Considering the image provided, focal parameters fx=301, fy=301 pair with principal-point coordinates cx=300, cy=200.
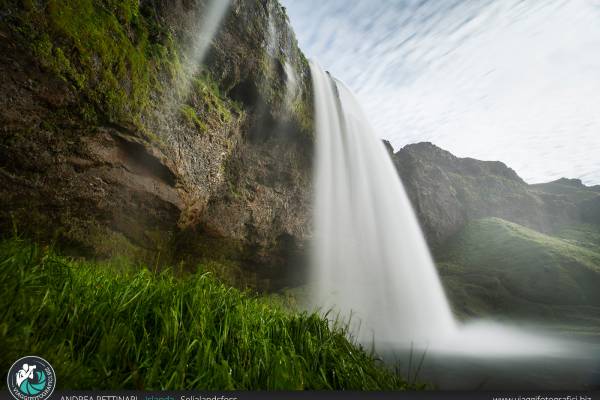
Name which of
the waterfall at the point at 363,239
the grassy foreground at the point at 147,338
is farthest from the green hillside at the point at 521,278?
the grassy foreground at the point at 147,338

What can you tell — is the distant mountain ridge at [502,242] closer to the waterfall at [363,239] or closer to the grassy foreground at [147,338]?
the waterfall at [363,239]

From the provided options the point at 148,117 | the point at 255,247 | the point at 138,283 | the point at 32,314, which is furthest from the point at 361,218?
the point at 32,314

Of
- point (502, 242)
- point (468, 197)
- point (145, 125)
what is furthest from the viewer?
point (468, 197)

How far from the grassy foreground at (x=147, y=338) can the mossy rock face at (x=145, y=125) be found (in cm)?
267

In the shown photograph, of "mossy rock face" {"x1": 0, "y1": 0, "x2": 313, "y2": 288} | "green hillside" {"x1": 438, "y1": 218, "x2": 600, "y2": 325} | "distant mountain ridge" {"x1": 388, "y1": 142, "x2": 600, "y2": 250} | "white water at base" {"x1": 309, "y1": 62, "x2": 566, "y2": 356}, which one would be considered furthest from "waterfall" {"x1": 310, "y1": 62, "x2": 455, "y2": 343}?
"distant mountain ridge" {"x1": 388, "y1": 142, "x2": 600, "y2": 250}

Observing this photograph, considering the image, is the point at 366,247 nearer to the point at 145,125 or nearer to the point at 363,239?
the point at 363,239

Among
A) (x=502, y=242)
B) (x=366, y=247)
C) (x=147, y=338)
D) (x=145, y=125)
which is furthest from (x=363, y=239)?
(x=502, y=242)

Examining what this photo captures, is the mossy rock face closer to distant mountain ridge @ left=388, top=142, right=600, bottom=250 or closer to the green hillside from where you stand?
the green hillside

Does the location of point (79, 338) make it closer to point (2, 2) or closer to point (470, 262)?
point (2, 2)

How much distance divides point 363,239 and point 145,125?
436 inches

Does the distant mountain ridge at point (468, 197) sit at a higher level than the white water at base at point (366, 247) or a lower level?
higher

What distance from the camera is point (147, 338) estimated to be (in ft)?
6.17

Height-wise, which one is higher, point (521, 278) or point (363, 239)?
point (521, 278)

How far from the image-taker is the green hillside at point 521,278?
1827 cm
